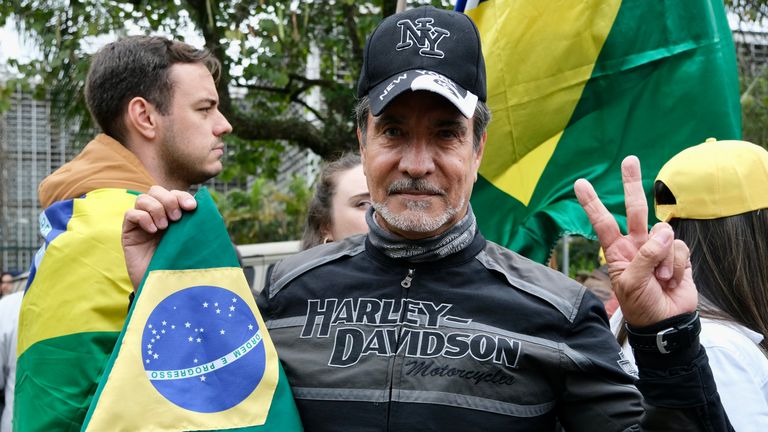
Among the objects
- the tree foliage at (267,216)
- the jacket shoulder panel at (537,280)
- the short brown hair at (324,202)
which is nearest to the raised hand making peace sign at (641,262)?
Result: the jacket shoulder panel at (537,280)

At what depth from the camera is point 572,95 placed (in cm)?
379

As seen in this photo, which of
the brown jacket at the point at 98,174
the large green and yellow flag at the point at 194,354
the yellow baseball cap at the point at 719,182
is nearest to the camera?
the large green and yellow flag at the point at 194,354

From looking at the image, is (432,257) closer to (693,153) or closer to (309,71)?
(693,153)

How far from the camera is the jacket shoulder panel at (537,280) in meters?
2.23

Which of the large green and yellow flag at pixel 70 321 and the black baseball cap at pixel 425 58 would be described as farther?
the large green and yellow flag at pixel 70 321

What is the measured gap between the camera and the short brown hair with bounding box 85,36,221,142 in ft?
10.3

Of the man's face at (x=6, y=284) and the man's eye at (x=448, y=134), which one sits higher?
the man's eye at (x=448, y=134)

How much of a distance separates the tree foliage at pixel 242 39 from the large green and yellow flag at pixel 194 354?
488 centimetres

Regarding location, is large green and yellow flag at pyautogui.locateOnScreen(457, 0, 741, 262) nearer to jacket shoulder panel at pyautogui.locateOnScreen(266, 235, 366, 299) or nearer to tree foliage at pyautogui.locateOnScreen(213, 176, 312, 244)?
jacket shoulder panel at pyautogui.locateOnScreen(266, 235, 366, 299)

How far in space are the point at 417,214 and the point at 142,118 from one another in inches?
48.9

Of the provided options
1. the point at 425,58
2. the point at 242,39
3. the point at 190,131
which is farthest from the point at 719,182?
the point at 242,39

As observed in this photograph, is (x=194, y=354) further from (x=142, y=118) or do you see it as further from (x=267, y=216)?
(x=267, y=216)

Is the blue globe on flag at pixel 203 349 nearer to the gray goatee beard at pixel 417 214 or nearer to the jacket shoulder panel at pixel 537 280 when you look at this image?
the gray goatee beard at pixel 417 214

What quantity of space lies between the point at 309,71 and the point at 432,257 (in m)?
8.13
